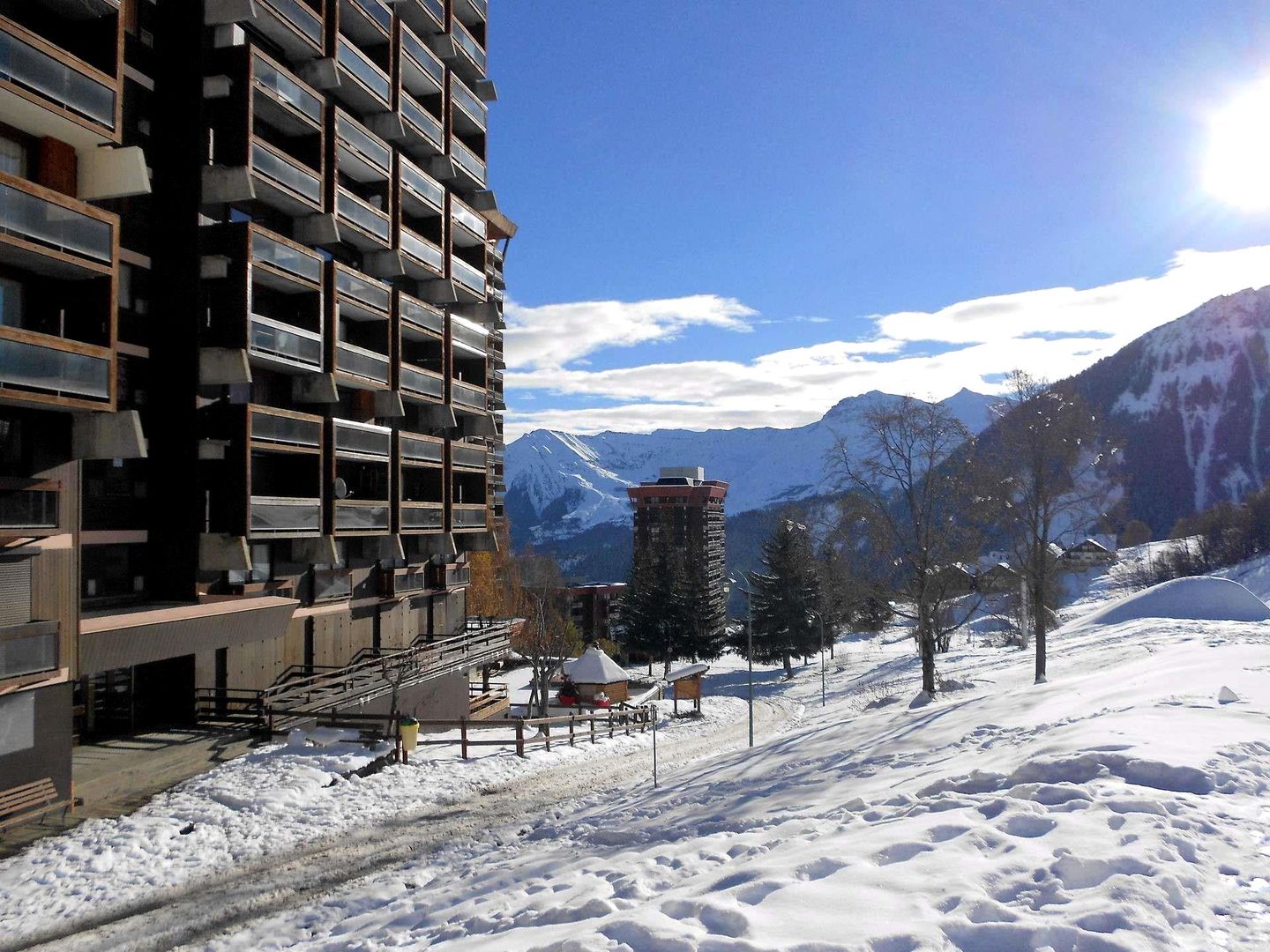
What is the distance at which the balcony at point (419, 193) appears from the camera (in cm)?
3062

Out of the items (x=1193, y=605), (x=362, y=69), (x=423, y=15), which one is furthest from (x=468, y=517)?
(x=1193, y=605)

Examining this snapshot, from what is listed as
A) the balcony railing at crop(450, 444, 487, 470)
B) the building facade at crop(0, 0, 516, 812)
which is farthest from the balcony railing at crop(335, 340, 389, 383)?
the balcony railing at crop(450, 444, 487, 470)

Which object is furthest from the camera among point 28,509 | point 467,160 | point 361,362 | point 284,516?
point 467,160

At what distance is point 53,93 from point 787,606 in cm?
5265

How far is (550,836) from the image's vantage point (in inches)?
551

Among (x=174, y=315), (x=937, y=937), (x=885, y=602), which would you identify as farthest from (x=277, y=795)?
(x=885, y=602)

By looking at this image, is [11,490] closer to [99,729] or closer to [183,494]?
[183,494]

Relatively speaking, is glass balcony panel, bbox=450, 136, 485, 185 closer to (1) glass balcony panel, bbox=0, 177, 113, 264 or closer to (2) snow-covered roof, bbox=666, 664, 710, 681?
(1) glass balcony panel, bbox=0, 177, 113, 264

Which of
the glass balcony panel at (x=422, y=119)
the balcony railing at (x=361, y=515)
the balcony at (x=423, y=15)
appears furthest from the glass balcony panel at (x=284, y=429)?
the balcony at (x=423, y=15)

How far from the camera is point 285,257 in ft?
77.0

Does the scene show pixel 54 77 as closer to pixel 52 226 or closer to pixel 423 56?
pixel 52 226

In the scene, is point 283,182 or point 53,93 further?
point 283,182

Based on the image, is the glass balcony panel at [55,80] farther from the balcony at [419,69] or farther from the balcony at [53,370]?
the balcony at [419,69]

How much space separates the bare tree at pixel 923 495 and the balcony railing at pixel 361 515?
51.8ft
